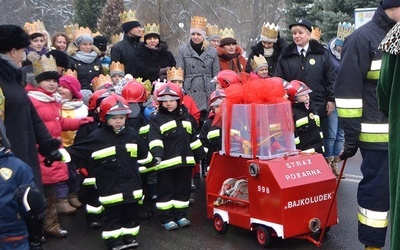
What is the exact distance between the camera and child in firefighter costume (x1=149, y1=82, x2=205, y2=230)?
6.62 meters

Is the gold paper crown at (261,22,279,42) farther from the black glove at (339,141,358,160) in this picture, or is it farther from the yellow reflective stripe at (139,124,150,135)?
the black glove at (339,141,358,160)

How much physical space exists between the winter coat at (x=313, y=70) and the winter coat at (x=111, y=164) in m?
3.11

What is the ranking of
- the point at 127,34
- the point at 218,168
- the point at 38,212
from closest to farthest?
the point at 38,212 < the point at 218,168 < the point at 127,34

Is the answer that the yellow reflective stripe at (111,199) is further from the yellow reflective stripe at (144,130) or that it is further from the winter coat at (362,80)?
the winter coat at (362,80)

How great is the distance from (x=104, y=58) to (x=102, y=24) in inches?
810

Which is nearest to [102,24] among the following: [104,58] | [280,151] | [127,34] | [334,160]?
[104,58]

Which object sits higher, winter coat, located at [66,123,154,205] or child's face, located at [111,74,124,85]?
child's face, located at [111,74,124,85]

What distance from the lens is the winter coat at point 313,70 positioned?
8133 millimetres

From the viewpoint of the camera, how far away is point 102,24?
31422mm

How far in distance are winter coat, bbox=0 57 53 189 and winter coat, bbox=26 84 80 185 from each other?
1.19m

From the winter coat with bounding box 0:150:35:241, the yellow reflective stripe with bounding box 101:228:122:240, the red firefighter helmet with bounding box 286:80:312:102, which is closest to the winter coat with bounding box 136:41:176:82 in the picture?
the red firefighter helmet with bounding box 286:80:312:102

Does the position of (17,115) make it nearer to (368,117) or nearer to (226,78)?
(368,117)

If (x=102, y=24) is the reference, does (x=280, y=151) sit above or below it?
below

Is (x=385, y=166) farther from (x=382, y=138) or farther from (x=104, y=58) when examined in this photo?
(x=104, y=58)
